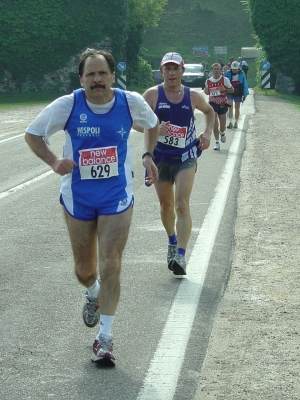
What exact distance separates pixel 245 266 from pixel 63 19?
43870 mm

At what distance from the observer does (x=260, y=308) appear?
21.2 feet

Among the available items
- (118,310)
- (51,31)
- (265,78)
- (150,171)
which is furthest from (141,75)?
(150,171)

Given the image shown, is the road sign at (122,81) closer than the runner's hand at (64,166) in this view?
No

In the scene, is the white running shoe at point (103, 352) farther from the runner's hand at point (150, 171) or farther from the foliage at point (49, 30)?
the foliage at point (49, 30)

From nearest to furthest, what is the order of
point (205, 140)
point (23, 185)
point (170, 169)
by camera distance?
point (205, 140) → point (170, 169) → point (23, 185)

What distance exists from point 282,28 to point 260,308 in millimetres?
46394

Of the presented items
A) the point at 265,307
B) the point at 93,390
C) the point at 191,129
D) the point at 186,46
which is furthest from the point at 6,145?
the point at 186,46

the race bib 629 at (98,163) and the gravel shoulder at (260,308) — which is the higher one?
the race bib 629 at (98,163)

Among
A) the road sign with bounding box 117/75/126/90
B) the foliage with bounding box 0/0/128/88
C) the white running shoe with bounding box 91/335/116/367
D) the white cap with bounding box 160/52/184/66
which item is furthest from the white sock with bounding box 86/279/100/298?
the foliage with bounding box 0/0/128/88

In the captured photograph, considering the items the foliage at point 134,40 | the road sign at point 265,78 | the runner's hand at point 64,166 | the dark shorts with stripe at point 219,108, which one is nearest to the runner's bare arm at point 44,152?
the runner's hand at point 64,166

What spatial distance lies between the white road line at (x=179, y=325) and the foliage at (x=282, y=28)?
1655 inches

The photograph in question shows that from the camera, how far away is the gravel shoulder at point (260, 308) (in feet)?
15.9

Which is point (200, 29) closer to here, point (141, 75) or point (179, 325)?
point (141, 75)

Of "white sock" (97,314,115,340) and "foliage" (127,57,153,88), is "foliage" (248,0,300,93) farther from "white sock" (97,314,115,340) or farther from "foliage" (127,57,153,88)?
"white sock" (97,314,115,340)
